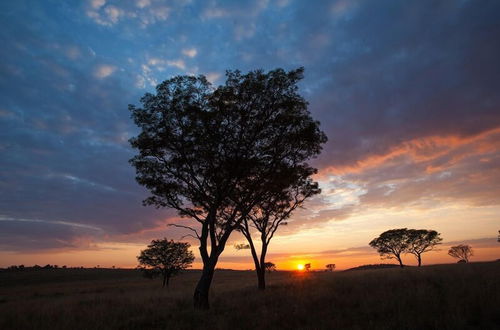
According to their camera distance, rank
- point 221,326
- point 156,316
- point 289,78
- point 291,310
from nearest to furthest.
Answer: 1. point 221,326
2. point 291,310
3. point 156,316
4. point 289,78

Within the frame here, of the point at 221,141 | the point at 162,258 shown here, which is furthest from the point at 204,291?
the point at 162,258

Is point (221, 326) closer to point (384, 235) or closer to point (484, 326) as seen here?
point (484, 326)

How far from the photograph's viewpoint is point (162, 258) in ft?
198

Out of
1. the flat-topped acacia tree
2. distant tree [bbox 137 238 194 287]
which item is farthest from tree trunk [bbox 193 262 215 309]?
distant tree [bbox 137 238 194 287]

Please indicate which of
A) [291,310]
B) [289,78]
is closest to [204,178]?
[289,78]

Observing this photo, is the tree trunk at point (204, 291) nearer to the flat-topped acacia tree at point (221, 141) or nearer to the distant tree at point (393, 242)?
the flat-topped acacia tree at point (221, 141)

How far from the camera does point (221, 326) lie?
12.6 metres

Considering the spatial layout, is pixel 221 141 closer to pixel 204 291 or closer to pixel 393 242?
pixel 204 291

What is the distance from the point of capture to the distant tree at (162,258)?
6028 centimetres

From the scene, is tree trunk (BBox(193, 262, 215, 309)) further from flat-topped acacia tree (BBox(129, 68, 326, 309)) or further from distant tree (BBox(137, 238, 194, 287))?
distant tree (BBox(137, 238, 194, 287))

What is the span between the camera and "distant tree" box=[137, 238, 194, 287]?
60.3 metres

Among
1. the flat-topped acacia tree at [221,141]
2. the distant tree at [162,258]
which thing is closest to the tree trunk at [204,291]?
the flat-topped acacia tree at [221,141]

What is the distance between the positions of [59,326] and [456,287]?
20.3 m

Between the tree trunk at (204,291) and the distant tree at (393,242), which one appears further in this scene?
the distant tree at (393,242)
